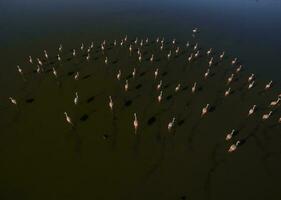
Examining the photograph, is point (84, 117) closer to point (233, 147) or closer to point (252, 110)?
point (233, 147)

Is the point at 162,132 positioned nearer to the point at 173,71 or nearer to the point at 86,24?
the point at 173,71

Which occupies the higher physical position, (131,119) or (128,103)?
(128,103)

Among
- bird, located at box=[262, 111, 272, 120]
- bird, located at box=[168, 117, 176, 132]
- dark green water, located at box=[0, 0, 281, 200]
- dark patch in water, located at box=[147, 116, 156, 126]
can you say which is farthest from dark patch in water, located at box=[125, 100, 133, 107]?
bird, located at box=[262, 111, 272, 120]

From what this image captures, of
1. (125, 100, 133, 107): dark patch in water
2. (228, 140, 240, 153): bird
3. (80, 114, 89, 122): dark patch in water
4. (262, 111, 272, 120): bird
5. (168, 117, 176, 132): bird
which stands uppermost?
(125, 100, 133, 107): dark patch in water

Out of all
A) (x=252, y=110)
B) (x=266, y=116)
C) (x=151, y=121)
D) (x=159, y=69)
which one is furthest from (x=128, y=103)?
(x=266, y=116)

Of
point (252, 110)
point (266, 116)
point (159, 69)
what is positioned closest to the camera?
point (266, 116)

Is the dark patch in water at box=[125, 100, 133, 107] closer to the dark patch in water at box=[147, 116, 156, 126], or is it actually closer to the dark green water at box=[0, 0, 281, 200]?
the dark green water at box=[0, 0, 281, 200]

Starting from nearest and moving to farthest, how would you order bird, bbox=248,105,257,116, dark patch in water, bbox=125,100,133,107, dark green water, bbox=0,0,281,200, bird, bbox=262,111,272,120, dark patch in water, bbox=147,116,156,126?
dark green water, bbox=0,0,281,200, dark patch in water, bbox=147,116,156,126, bird, bbox=262,111,272,120, bird, bbox=248,105,257,116, dark patch in water, bbox=125,100,133,107

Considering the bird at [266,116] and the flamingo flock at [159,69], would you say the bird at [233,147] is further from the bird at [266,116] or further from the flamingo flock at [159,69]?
the bird at [266,116]

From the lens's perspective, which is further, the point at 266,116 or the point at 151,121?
the point at 266,116
